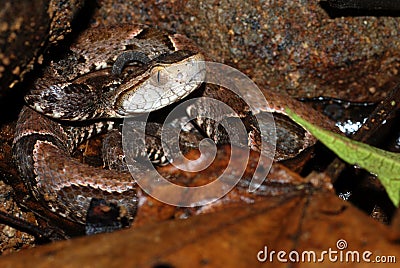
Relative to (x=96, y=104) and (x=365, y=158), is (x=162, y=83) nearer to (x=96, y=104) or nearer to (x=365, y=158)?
(x=96, y=104)

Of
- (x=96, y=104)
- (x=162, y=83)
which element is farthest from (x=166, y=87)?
(x=96, y=104)

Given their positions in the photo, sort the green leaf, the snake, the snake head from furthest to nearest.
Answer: the snake head < the snake < the green leaf

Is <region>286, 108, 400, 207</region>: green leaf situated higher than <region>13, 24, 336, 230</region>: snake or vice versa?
<region>13, 24, 336, 230</region>: snake

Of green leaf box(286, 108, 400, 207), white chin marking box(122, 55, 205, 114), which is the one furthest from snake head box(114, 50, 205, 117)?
green leaf box(286, 108, 400, 207)

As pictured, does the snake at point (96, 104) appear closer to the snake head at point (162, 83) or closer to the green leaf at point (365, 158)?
the snake head at point (162, 83)

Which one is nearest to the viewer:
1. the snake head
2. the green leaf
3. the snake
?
the green leaf

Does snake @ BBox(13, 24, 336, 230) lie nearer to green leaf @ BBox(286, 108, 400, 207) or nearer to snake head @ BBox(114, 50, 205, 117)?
snake head @ BBox(114, 50, 205, 117)
